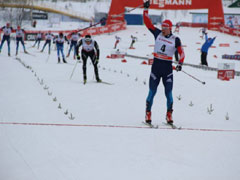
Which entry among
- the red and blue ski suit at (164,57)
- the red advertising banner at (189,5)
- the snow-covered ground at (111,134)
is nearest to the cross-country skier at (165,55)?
the red and blue ski suit at (164,57)

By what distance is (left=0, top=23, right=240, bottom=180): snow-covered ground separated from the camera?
4.30 meters

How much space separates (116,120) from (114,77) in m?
7.03

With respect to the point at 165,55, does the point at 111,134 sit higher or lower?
lower

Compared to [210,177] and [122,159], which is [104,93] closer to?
[122,159]

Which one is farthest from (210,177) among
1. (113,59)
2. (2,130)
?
(113,59)

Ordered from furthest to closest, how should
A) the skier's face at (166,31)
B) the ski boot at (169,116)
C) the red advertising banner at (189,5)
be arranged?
the red advertising banner at (189,5) → the ski boot at (169,116) → the skier's face at (166,31)

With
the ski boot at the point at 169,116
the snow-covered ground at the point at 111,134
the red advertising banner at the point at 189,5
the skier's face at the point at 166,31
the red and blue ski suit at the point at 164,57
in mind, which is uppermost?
the red advertising banner at the point at 189,5

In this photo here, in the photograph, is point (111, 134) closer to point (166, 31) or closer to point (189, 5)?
point (166, 31)

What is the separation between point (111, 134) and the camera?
238 inches

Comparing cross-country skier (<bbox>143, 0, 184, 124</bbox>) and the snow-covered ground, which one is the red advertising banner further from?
cross-country skier (<bbox>143, 0, 184, 124</bbox>)

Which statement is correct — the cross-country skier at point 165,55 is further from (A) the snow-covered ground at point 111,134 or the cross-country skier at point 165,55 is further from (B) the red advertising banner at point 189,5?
(B) the red advertising banner at point 189,5

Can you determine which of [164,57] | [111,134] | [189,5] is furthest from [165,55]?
[189,5]

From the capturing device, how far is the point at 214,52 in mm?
28609

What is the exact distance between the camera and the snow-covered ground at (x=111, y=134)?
14.1 ft
